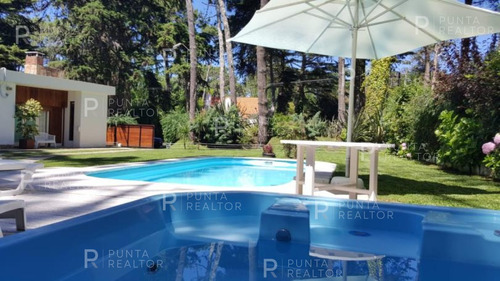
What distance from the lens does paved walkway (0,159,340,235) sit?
4.07 metres

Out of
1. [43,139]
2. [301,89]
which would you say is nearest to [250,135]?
[43,139]

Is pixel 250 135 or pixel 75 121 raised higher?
pixel 75 121

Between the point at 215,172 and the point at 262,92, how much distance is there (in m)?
6.88

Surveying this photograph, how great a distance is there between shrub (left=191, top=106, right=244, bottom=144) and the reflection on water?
13.7 metres

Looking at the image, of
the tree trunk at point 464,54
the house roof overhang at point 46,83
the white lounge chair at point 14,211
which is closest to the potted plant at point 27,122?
the house roof overhang at point 46,83

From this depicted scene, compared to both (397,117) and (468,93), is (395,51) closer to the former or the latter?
(468,93)

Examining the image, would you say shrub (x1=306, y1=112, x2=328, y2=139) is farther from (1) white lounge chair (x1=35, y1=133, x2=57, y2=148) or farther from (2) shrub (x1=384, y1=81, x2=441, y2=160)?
(1) white lounge chair (x1=35, y1=133, x2=57, y2=148)

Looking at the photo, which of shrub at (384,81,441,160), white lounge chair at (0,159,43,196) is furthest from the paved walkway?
shrub at (384,81,441,160)

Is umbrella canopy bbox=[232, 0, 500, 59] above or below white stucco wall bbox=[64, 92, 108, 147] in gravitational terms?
above

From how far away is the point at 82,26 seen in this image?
25.6 metres

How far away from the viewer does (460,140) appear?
880 cm

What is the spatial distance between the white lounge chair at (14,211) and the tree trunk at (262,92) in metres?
13.4

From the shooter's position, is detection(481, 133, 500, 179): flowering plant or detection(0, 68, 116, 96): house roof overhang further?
detection(0, 68, 116, 96): house roof overhang

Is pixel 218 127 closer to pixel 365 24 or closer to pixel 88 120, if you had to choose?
pixel 88 120
